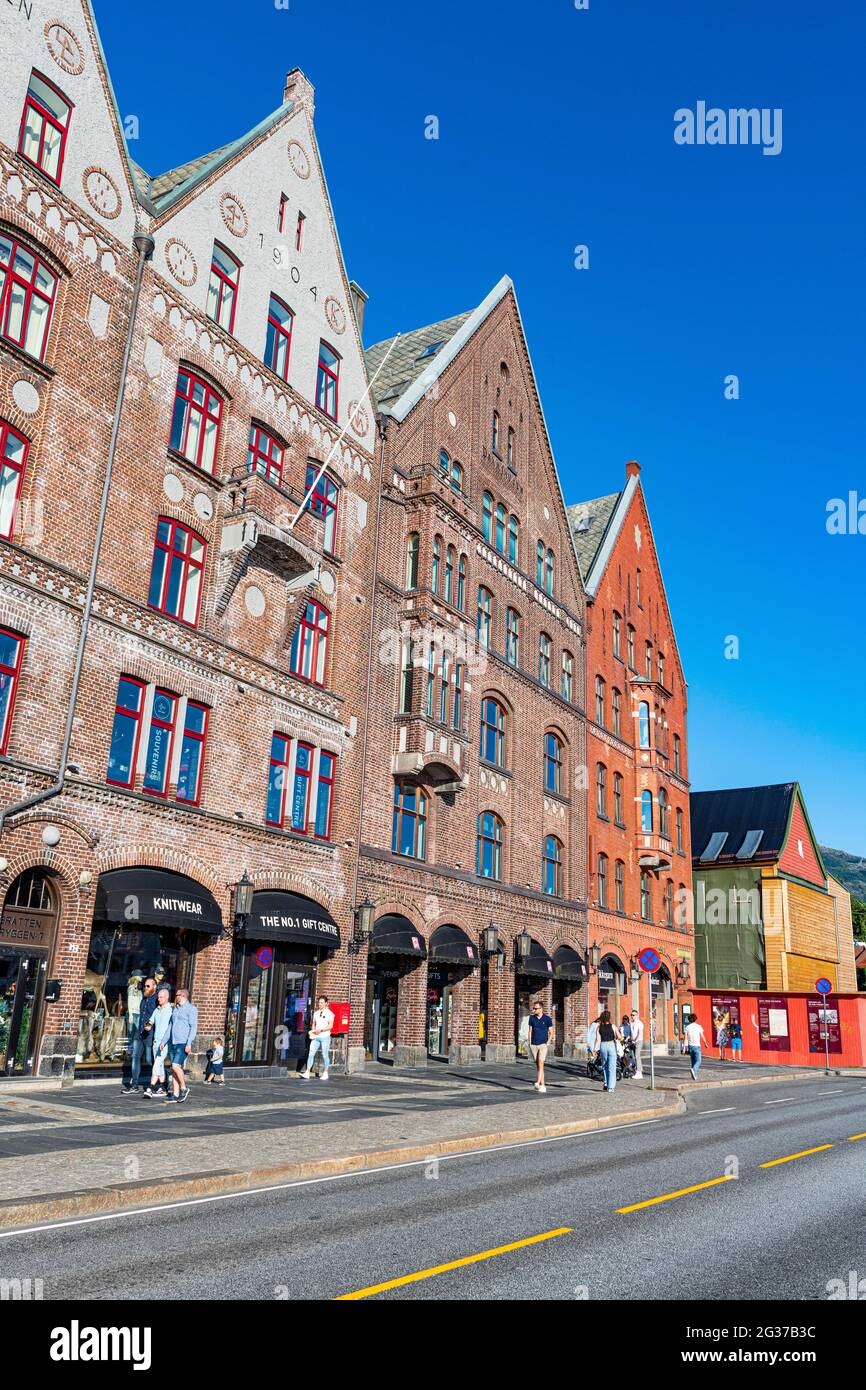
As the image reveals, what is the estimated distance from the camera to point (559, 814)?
37938 mm

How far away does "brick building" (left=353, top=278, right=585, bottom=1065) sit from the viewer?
28078 mm

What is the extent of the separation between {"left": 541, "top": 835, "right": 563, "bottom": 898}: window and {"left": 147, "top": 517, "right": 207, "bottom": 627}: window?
60.4ft

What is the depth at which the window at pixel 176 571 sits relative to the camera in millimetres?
21266

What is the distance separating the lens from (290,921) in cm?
2300

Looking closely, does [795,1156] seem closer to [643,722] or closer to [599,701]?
[599,701]

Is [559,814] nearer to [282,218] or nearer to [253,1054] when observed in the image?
[253,1054]

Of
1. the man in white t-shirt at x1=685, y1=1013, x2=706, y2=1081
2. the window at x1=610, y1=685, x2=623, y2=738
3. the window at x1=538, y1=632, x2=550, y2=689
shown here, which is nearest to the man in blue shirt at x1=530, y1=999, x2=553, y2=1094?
the man in white t-shirt at x1=685, y1=1013, x2=706, y2=1081

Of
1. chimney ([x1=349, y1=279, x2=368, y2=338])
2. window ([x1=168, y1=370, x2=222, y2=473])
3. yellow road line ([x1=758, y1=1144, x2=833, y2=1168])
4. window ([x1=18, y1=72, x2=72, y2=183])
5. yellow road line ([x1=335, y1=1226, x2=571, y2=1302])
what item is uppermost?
chimney ([x1=349, y1=279, x2=368, y2=338])

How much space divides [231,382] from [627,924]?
27722mm

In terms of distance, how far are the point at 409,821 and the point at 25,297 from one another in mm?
16102

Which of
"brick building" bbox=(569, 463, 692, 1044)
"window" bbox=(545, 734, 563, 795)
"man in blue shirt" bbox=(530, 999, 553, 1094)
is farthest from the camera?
"brick building" bbox=(569, 463, 692, 1044)

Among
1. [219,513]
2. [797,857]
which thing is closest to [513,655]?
[219,513]

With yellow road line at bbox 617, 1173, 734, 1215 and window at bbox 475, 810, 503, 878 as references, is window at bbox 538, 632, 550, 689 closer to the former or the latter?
window at bbox 475, 810, 503, 878

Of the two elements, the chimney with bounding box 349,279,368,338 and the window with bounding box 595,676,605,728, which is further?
the window with bounding box 595,676,605,728
